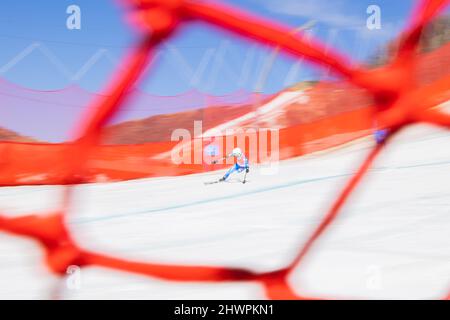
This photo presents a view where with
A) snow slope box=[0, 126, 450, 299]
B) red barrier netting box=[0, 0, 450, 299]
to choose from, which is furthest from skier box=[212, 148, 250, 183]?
red barrier netting box=[0, 0, 450, 299]

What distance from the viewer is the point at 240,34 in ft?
1.73

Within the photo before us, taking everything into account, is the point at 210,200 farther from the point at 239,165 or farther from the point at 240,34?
the point at 240,34

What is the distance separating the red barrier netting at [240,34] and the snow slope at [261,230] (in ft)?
0.04

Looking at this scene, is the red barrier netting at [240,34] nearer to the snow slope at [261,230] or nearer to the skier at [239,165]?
the snow slope at [261,230]

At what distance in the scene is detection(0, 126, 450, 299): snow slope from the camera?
22.3 inches

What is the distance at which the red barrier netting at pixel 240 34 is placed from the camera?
0.52 meters

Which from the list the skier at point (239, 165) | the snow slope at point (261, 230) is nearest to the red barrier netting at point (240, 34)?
the snow slope at point (261, 230)

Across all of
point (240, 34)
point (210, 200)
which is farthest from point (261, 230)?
point (240, 34)

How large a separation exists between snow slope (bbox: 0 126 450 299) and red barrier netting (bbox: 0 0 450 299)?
0.04ft

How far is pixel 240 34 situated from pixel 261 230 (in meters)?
0.23
